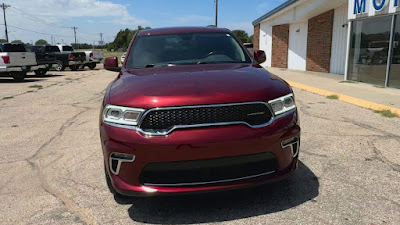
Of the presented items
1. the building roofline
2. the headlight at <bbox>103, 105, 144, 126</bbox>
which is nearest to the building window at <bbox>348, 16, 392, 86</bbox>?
the building roofline

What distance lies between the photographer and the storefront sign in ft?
32.0

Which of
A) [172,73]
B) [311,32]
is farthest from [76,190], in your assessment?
[311,32]

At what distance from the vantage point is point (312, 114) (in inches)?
274

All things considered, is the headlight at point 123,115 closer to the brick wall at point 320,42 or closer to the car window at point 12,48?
the brick wall at point 320,42

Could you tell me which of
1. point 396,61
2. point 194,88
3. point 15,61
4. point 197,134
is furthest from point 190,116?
point 15,61

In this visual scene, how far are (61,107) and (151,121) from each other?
6.97m

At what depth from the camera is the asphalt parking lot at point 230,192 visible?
291 cm

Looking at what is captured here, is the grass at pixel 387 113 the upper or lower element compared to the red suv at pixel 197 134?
lower

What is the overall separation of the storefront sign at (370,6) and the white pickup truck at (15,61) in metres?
14.8

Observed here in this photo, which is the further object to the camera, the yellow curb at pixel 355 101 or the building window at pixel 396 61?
the building window at pixel 396 61

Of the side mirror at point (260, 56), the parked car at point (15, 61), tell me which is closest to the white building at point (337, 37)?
the side mirror at point (260, 56)

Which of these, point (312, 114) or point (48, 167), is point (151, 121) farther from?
point (312, 114)

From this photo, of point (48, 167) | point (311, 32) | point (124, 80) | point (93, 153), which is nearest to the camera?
point (124, 80)

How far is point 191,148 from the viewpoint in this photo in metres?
2.59
